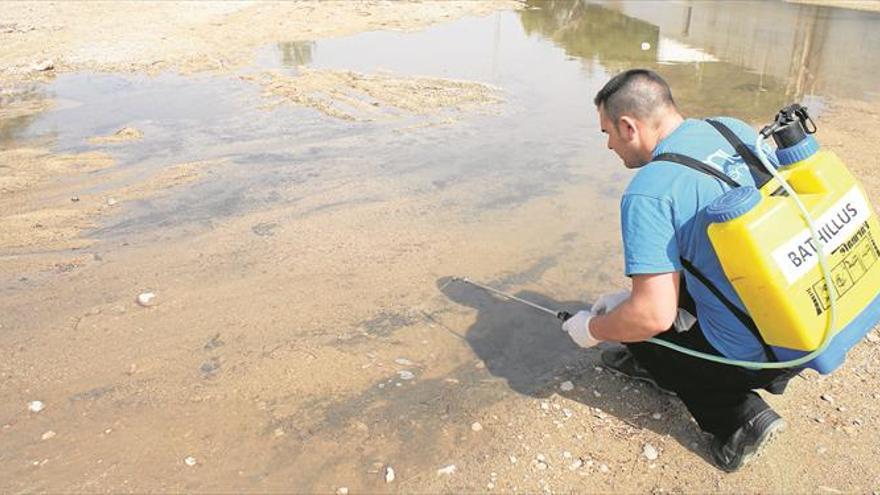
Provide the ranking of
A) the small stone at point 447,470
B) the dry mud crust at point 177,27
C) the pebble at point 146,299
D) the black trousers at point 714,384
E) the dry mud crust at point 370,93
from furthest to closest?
the dry mud crust at point 177,27 < the dry mud crust at point 370,93 < the pebble at point 146,299 < the small stone at point 447,470 < the black trousers at point 714,384

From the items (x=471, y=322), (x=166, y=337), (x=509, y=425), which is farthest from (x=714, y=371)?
(x=166, y=337)

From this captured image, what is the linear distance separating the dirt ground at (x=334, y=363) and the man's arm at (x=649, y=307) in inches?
26.0

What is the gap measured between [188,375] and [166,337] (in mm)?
416

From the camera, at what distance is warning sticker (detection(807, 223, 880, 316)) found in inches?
91.7

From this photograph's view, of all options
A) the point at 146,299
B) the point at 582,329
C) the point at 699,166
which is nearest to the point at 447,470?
the point at 582,329

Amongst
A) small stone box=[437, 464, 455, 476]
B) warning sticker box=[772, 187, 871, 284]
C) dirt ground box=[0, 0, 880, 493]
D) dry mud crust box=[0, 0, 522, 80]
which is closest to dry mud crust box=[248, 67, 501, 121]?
dry mud crust box=[0, 0, 522, 80]

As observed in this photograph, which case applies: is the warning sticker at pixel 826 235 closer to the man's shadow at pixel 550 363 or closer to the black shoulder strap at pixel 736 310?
the black shoulder strap at pixel 736 310

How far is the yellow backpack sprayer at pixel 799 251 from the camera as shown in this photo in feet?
7.39

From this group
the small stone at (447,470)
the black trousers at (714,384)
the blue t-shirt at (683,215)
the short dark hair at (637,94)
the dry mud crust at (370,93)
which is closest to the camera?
the blue t-shirt at (683,215)

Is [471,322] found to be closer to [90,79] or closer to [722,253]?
[722,253]

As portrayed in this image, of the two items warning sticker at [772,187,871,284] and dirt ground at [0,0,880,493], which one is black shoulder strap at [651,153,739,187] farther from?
dirt ground at [0,0,880,493]

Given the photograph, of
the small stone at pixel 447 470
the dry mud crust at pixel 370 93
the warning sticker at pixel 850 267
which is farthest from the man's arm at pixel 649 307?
the dry mud crust at pixel 370 93

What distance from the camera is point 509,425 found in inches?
122

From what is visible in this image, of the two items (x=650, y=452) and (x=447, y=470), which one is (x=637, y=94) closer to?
(x=650, y=452)
